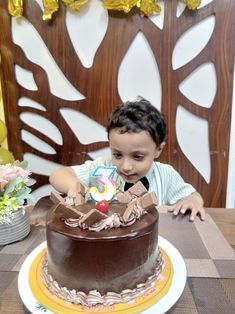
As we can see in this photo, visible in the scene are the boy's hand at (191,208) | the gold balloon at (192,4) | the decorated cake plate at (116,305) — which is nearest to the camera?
the decorated cake plate at (116,305)

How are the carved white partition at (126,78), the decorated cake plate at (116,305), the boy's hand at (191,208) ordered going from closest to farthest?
the decorated cake plate at (116,305), the boy's hand at (191,208), the carved white partition at (126,78)

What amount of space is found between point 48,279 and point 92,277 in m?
0.12

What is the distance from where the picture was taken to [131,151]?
1.12m

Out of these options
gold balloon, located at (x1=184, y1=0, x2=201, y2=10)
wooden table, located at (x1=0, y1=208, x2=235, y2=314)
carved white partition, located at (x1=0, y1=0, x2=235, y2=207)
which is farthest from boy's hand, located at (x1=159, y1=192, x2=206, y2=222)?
gold balloon, located at (x1=184, y1=0, x2=201, y2=10)

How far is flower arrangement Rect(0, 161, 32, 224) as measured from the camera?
85 centimetres

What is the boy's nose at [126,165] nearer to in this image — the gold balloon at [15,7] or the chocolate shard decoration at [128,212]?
the chocolate shard decoration at [128,212]

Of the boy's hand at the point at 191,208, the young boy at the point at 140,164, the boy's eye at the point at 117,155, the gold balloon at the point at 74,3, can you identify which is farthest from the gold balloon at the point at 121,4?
the boy's hand at the point at 191,208

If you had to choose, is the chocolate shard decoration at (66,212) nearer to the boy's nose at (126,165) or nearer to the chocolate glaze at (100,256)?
the chocolate glaze at (100,256)

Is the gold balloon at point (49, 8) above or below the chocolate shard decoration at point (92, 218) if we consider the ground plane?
above

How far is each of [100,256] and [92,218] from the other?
0.08 metres

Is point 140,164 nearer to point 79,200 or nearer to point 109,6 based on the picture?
point 79,200

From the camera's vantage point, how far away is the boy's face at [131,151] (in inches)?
43.8

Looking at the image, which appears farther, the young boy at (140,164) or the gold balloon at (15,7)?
the gold balloon at (15,7)

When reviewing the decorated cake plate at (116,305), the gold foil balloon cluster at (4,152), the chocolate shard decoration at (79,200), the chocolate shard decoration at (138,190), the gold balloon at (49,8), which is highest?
the gold balloon at (49,8)
